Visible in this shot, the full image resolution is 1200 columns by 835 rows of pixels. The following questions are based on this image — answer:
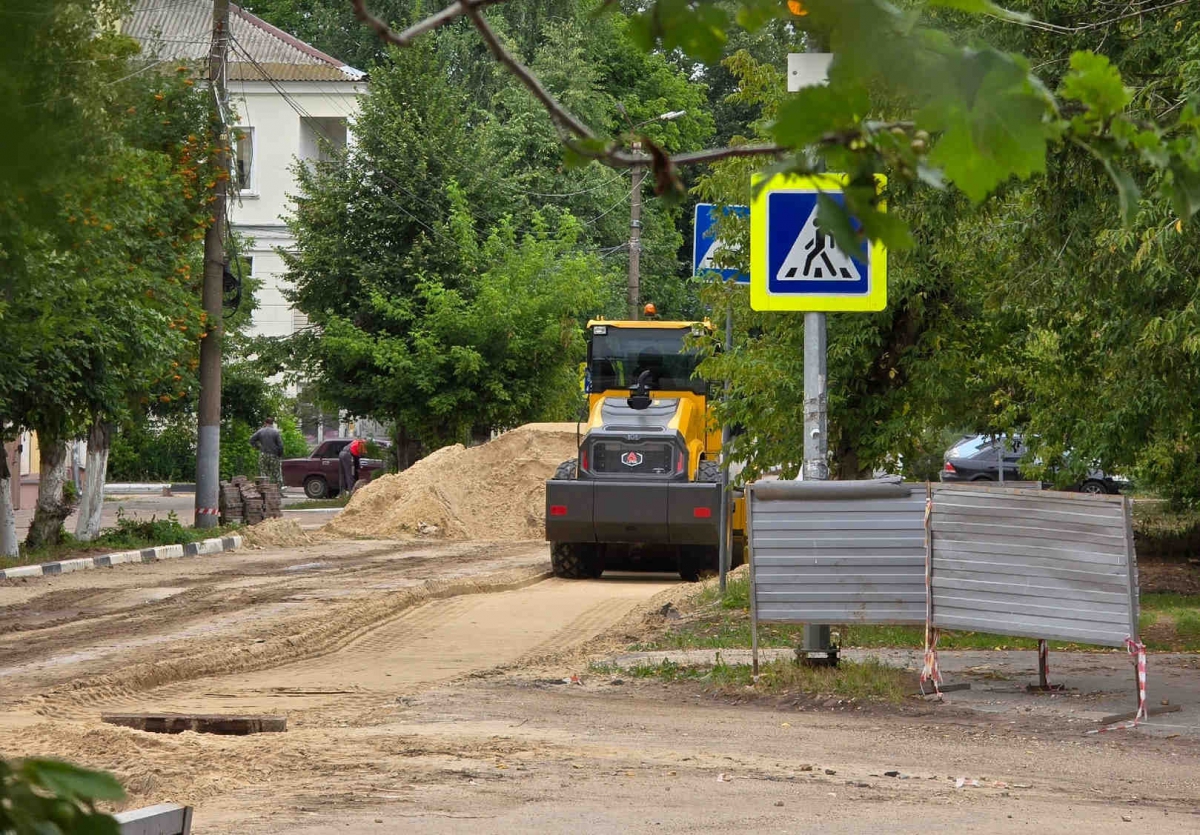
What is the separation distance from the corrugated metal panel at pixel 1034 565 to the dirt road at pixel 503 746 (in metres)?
0.63

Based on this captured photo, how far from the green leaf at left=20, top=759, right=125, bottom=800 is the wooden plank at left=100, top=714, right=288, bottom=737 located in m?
7.13

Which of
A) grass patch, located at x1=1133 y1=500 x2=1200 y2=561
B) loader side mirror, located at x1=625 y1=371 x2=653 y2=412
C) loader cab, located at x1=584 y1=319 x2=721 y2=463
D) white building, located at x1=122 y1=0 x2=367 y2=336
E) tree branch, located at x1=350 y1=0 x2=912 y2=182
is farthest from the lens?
white building, located at x1=122 y1=0 x2=367 y2=336

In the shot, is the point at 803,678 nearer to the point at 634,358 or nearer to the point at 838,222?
the point at 838,222

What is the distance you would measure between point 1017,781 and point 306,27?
2173 inches

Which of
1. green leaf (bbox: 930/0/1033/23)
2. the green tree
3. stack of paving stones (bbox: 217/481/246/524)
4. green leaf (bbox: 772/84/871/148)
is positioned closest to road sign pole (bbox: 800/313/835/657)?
the green tree

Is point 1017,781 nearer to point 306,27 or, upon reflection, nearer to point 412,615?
point 412,615

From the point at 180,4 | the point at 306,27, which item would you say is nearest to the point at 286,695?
the point at 180,4

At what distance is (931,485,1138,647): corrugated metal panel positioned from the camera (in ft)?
30.7

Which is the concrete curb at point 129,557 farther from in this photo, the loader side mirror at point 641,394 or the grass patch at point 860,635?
the grass patch at point 860,635

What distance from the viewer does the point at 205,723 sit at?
8781 mm

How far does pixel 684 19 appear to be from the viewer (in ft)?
5.91

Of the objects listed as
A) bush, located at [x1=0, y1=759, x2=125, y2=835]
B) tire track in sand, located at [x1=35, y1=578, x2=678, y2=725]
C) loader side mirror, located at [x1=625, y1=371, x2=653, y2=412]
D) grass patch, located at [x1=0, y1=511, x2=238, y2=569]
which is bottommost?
tire track in sand, located at [x1=35, y1=578, x2=678, y2=725]

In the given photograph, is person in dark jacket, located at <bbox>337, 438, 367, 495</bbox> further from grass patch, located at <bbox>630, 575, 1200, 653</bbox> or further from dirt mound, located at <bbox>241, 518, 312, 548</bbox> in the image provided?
grass patch, located at <bbox>630, 575, 1200, 653</bbox>

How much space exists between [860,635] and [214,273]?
15.0m
